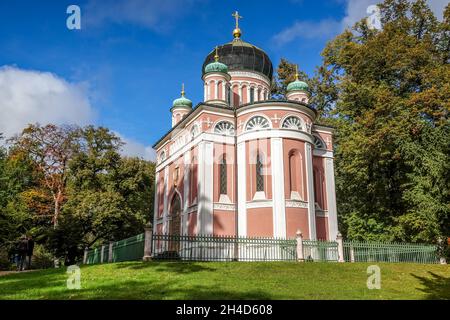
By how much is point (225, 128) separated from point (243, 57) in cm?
854

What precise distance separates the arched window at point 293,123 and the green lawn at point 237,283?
1018cm

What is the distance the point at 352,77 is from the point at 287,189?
12867 millimetres

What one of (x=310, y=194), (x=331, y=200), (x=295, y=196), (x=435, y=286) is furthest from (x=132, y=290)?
(x=331, y=200)

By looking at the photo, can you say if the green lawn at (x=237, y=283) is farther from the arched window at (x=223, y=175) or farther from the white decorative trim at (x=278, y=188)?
the arched window at (x=223, y=175)

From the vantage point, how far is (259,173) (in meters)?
23.4

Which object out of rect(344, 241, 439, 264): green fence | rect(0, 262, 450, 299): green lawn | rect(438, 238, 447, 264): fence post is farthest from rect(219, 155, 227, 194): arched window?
rect(438, 238, 447, 264): fence post

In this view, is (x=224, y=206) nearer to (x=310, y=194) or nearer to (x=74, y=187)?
(x=310, y=194)

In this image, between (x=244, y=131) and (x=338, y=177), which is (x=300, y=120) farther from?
(x=338, y=177)

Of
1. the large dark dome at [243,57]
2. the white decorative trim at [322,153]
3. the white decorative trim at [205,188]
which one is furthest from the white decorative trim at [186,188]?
the large dark dome at [243,57]

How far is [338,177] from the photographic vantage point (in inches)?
1228

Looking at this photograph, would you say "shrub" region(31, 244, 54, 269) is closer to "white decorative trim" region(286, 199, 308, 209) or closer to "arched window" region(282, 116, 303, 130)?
"white decorative trim" region(286, 199, 308, 209)

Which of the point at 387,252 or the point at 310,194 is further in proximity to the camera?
the point at 310,194

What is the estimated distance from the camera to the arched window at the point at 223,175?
78.3 feet
